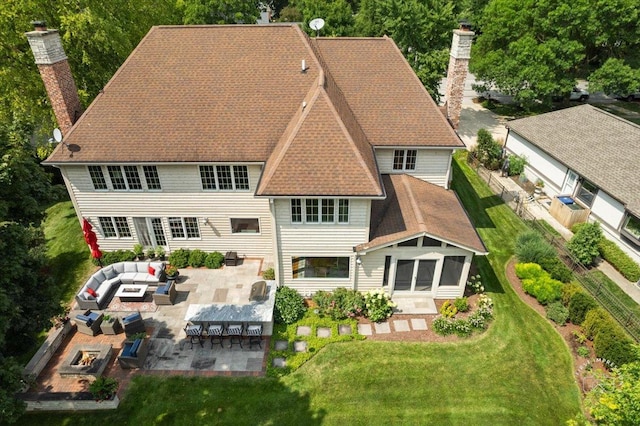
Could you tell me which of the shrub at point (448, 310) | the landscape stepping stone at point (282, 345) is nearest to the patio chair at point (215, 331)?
the landscape stepping stone at point (282, 345)

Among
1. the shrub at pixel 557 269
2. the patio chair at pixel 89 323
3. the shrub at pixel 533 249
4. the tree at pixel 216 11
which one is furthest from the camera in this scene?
the tree at pixel 216 11

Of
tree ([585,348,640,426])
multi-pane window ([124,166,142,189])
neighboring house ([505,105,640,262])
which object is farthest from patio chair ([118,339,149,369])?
neighboring house ([505,105,640,262])

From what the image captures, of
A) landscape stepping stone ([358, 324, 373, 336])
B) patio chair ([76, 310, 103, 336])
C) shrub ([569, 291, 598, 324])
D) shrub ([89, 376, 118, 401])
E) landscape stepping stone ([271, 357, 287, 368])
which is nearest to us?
shrub ([89, 376, 118, 401])

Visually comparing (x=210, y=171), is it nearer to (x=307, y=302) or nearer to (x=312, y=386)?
(x=307, y=302)

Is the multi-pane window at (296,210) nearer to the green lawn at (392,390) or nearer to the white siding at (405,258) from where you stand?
the white siding at (405,258)

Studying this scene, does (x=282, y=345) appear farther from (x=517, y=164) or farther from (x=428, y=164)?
(x=517, y=164)

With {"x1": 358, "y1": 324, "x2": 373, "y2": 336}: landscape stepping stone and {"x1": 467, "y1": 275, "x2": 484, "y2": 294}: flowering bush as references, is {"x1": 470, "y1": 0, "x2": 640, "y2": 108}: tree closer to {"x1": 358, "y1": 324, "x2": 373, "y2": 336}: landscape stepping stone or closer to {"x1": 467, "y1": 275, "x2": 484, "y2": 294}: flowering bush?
{"x1": 467, "y1": 275, "x2": 484, "y2": 294}: flowering bush
